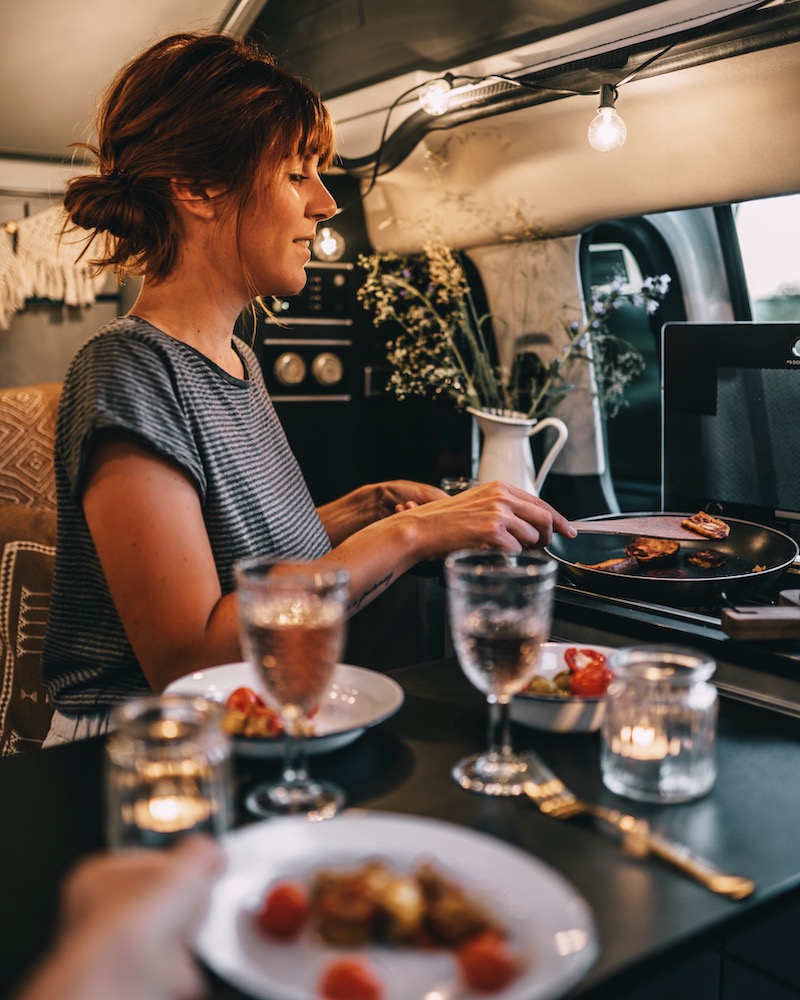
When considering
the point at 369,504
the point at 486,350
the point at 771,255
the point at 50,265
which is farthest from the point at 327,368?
the point at 369,504

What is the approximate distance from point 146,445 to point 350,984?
0.75 meters

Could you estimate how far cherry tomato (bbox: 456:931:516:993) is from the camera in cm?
53

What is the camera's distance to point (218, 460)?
1.31m

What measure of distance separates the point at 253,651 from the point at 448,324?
2.98 meters

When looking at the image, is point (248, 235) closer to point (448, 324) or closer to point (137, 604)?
point (137, 604)

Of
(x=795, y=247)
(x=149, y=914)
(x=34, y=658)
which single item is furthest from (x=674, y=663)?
(x=795, y=247)

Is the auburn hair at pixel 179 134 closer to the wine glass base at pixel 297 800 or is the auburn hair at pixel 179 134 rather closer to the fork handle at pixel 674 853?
the wine glass base at pixel 297 800

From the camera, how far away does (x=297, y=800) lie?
0.78 meters

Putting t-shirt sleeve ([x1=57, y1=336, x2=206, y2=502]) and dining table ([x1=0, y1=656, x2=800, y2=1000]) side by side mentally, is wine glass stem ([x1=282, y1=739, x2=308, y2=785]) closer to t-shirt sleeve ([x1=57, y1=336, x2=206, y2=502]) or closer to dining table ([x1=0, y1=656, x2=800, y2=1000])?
dining table ([x1=0, y1=656, x2=800, y2=1000])

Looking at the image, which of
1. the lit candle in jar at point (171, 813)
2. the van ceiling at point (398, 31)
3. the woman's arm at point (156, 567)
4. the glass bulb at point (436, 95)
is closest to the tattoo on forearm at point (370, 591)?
the woman's arm at point (156, 567)

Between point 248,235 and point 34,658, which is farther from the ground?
point 248,235

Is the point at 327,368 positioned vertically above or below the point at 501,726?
above

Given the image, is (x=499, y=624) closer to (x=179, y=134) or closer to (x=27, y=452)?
(x=179, y=134)

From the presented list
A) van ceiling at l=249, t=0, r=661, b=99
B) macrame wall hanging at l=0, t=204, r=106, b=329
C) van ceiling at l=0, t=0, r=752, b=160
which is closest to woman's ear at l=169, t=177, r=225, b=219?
van ceiling at l=249, t=0, r=661, b=99
